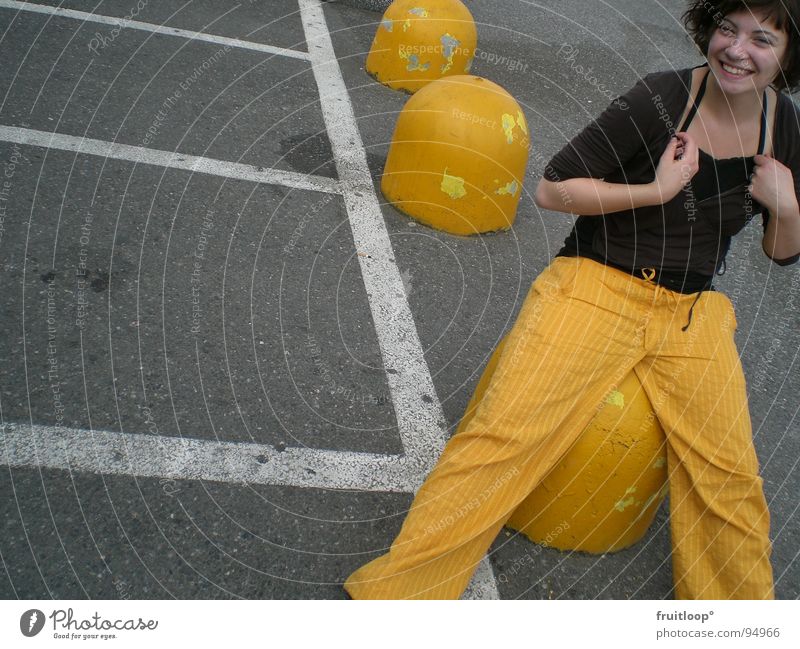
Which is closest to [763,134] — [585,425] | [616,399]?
[616,399]

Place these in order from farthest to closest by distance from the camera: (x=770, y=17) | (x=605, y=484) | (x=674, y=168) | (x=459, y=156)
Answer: (x=459, y=156) → (x=605, y=484) → (x=674, y=168) → (x=770, y=17)

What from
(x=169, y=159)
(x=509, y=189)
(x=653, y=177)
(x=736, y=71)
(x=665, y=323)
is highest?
Answer: (x=736, y=71)

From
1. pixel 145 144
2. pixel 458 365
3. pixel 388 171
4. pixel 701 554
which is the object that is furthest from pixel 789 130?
pixel 145 144

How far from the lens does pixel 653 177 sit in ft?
7.02

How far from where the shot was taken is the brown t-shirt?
82.1 inches

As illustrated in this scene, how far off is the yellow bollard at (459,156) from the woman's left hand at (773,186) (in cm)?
178

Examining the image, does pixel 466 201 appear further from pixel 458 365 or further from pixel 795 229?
pixel 795 229

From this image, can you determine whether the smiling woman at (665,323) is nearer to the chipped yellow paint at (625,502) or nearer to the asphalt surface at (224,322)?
the chipped yellow paint at (625,502)

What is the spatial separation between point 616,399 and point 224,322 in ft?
5.04

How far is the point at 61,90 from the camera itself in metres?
4.27

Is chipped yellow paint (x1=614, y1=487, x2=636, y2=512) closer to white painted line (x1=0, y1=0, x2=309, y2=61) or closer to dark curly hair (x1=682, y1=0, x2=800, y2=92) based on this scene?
dark curly hair (x1=682, y1=0, x2=800, y2=92)

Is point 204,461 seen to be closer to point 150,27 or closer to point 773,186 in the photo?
point 773,186

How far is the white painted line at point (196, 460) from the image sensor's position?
2250 millimetres

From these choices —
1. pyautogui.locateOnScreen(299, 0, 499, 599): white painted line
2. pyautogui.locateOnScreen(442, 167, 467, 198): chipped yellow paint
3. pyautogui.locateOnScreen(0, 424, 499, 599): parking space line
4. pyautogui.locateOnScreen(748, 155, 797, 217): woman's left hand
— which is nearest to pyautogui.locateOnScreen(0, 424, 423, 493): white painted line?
pyautogui.locateOnScreen(0, 424, 499, 599): parking space line
